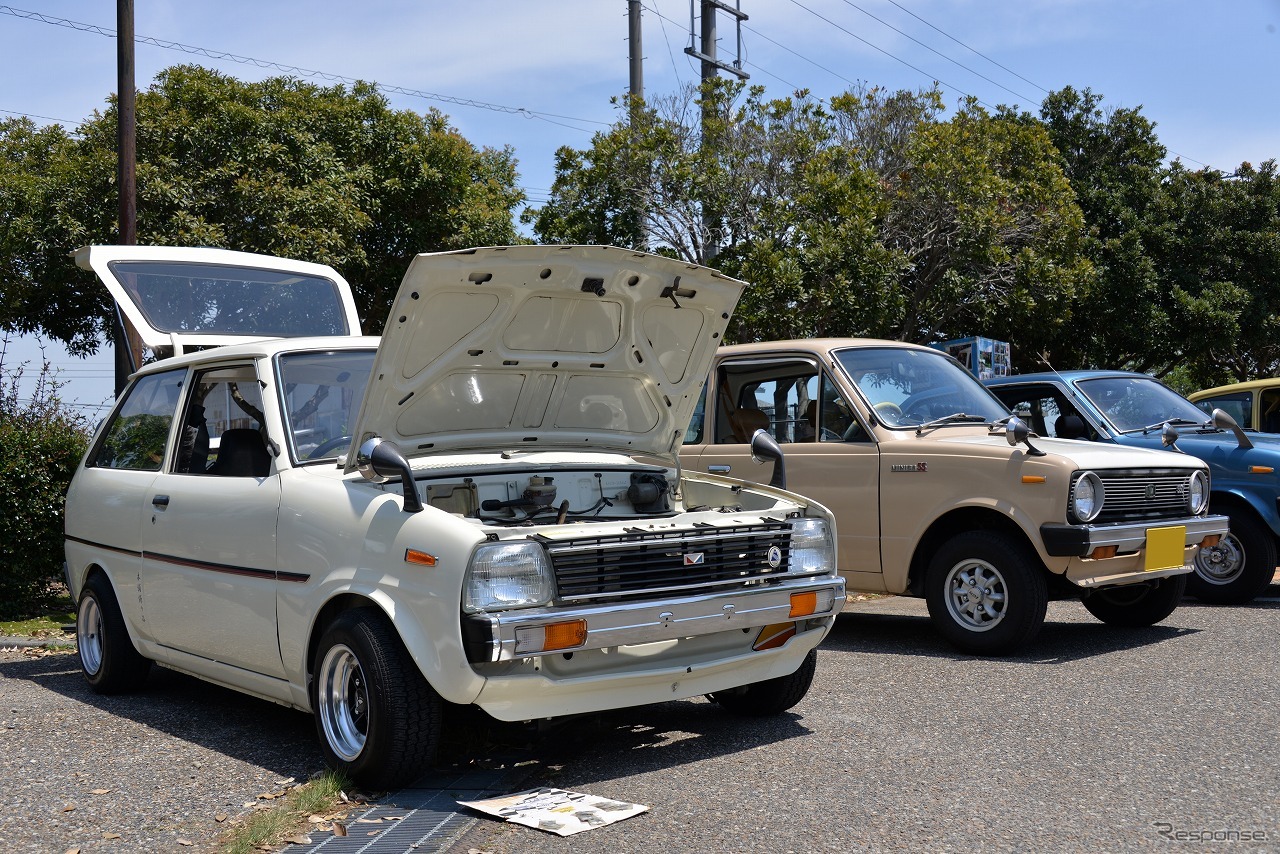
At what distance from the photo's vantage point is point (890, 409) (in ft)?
26.4

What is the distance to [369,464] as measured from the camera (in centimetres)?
493

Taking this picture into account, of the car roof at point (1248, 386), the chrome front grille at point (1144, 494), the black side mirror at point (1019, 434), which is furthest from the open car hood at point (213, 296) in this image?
the car roof at point (1248, 386)

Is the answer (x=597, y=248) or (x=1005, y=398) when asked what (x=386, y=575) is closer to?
(x=597, y=248)

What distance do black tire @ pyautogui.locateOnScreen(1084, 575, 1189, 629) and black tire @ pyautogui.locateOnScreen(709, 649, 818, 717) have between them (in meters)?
3.42

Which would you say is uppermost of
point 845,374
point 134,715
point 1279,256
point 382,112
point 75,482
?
point 382,112

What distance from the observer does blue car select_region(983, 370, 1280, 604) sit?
9.22 metres

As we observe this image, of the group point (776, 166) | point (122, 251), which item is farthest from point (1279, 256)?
point (122, 251)

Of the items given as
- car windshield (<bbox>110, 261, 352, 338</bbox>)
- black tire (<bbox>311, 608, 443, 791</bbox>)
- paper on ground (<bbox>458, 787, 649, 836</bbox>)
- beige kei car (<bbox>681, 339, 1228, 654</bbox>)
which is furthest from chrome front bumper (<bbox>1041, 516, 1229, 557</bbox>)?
car windshield (<bbox>110, 261, 352, 338</bbox>)

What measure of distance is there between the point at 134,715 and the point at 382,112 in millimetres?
15582

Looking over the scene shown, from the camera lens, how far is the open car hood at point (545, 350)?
201 inches

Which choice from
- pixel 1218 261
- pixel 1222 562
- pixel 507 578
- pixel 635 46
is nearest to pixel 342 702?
pixel 507 578

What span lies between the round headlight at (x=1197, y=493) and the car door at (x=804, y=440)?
6.69ft

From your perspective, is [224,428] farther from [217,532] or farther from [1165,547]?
[1165,547]

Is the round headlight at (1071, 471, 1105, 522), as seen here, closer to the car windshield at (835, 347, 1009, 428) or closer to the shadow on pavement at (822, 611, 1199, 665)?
the shadow on pavement at (822, 611, 1199, 665)
